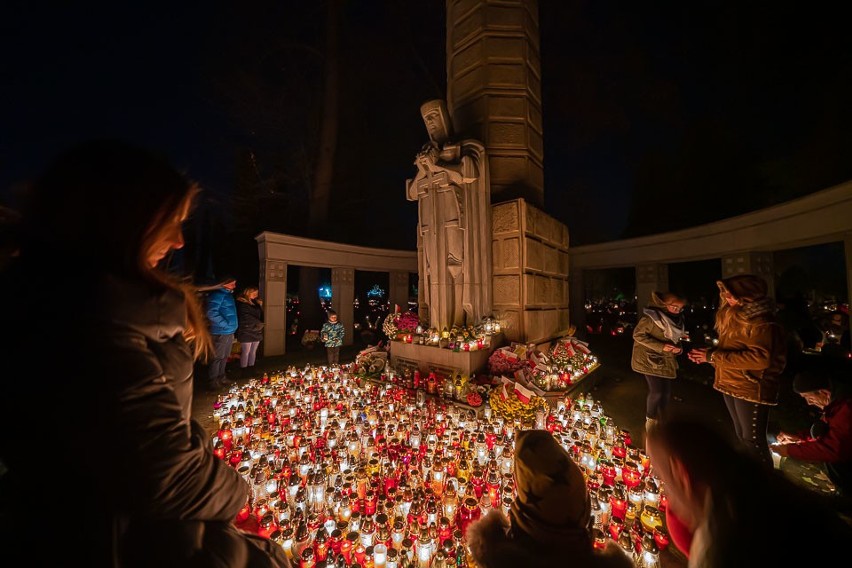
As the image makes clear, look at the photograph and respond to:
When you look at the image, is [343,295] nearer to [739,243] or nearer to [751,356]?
[751,356]

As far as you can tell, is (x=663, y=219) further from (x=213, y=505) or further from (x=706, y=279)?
(x=213, y=505)

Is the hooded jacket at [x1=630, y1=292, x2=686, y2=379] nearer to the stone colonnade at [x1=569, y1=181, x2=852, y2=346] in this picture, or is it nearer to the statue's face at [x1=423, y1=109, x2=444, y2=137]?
the statue's face at [x1=423, y1=109, x2=444, y2=137]

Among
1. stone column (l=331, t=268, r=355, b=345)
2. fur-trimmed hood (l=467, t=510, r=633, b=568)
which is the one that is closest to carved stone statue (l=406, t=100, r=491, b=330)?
fur-trimmed hood (l=467, t=510, r=633, b=568)

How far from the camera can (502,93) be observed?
786cm

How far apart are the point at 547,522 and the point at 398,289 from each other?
507 inches

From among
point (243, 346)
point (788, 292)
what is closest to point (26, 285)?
point (243, 346)

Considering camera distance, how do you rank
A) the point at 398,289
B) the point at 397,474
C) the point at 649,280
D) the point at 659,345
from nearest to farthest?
the point at 397,474 < the point at 659,345 < the point at 649,280 < the point at 398,289

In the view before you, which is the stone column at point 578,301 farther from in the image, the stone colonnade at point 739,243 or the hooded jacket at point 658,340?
the hooded jacket at point 658,340

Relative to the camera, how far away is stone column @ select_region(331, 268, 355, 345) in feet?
40.7

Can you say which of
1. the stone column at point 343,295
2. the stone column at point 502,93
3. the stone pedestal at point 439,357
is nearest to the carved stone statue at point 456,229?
the stone pedestal at point 439,357

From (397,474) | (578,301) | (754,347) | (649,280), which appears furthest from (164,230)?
(578,301)

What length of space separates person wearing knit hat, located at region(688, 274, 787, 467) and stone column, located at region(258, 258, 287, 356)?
10519mm

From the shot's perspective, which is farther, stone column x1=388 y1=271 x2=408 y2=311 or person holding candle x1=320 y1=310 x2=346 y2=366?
stone column x1=388 y1=271 x2=408 y2=311

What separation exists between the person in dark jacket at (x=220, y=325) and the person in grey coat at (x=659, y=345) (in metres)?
7.16
